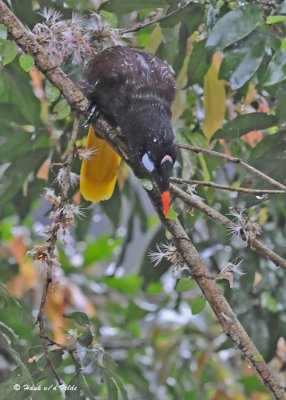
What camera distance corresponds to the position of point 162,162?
177 cm

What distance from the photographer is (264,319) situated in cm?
240

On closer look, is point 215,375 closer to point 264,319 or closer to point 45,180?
point 264,319

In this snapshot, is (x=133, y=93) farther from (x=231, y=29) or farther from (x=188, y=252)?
(x=188, y=252)

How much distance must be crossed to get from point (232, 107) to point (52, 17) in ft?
2.38

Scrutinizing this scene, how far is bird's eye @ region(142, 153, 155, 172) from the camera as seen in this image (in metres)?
1.78

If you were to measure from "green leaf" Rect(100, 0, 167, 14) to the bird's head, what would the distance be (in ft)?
1.16

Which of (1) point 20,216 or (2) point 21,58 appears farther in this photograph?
(1) point 20,216

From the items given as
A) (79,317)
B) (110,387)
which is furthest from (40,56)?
(110,387)

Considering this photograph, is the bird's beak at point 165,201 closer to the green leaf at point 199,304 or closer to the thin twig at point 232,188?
the thin twig at point 232,188

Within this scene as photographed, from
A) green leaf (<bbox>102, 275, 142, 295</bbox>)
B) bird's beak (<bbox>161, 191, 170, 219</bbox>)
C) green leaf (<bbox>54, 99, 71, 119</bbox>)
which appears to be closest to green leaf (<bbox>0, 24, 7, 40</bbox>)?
green leaf (<bbox>54, 99, 71, 119</bbox>)

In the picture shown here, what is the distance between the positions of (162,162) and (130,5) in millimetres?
456

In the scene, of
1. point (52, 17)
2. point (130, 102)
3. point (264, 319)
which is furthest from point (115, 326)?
point (52, 17)

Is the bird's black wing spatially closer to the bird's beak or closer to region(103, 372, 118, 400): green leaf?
the bird's beak

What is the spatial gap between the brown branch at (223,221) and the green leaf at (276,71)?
1.07 ft
